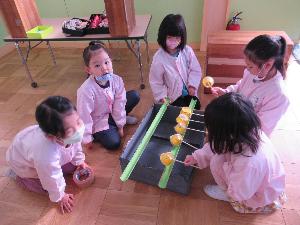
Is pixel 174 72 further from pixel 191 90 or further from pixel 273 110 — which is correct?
pixel 273 110

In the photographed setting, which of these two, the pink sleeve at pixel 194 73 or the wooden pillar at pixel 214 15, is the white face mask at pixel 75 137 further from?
the wooden pillar at pixel 214 15

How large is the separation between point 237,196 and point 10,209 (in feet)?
3.54

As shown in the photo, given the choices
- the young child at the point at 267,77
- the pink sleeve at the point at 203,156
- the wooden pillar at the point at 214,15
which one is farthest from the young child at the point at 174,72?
the wooden pillar at the point at 214,15

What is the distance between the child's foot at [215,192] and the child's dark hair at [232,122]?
376 millimetres

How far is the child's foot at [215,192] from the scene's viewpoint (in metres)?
1.18

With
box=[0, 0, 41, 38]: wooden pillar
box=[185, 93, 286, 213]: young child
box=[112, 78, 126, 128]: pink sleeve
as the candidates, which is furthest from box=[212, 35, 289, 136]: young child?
box=[0, 0, 41, 38]: wooden pillar

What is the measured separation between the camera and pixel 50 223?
45.8 inches

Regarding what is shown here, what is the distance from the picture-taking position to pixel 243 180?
932mm

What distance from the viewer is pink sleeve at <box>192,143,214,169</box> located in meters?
1.13

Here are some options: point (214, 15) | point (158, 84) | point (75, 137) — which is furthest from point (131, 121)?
point (214, 15)

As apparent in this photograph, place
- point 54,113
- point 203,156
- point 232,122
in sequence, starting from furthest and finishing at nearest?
point 203,156, point 54,113, point 232,122

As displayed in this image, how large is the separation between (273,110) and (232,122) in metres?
0.50

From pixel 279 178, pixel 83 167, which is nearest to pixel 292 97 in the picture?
pixel 279 178

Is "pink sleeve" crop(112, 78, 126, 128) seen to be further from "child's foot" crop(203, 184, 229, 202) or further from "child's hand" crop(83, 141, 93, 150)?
"child's foot" crop(203, 184, 229, 202)
